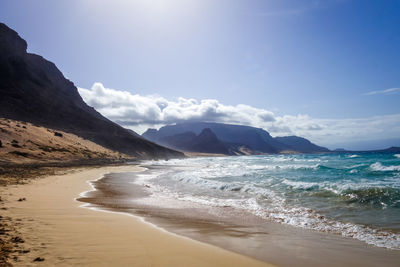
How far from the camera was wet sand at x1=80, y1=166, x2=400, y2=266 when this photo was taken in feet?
16.7

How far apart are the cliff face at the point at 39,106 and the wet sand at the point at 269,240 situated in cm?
8100

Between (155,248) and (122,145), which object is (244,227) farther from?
(122,145)

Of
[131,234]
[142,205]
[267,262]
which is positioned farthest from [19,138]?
[267,262]

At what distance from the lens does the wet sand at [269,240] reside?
5094 mm

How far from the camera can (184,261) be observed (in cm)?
456

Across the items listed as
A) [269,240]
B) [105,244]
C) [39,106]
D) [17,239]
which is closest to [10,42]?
[39,106]

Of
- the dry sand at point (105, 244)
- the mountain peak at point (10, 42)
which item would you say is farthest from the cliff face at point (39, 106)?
the dry sand at point (105, 244)

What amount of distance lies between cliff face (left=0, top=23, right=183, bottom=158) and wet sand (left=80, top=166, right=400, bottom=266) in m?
81.0

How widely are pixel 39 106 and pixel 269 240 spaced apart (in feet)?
333

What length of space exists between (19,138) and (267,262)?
51.2 meters

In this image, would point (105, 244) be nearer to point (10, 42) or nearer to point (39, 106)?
point (39, 106)

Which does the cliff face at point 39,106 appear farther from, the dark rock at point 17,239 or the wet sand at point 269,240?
the dark rock at point 17,239

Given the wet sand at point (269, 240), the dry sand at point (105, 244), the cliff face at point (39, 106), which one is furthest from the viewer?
the cliff face at point (39, 106)

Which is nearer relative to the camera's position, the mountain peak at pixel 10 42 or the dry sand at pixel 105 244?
the dry sand at pixel 105 244
